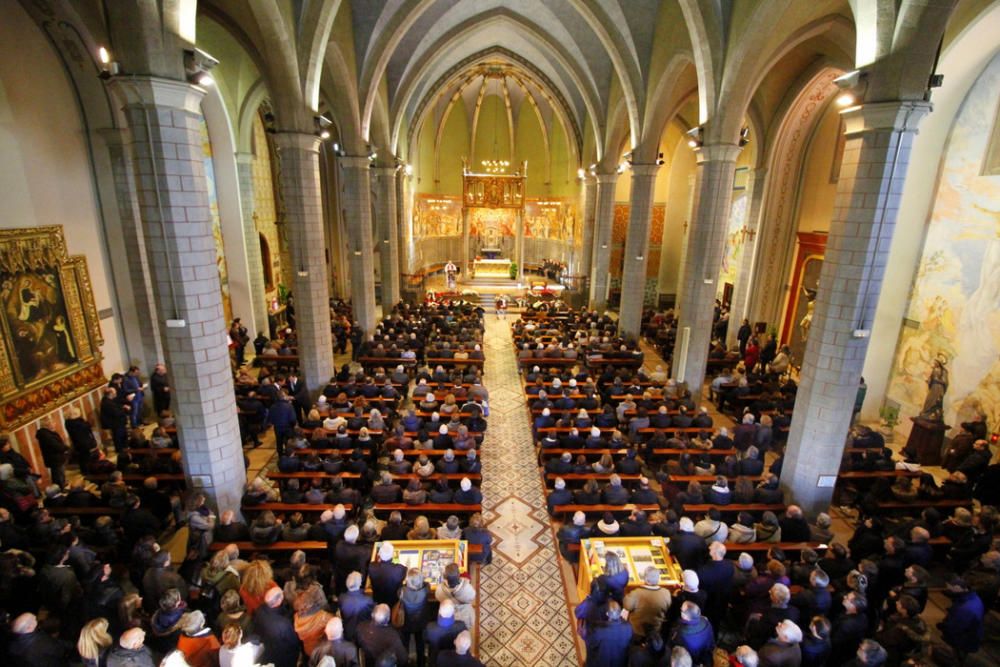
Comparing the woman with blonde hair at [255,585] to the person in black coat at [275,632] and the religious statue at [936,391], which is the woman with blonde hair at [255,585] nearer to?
the person in black coat at [275,632]

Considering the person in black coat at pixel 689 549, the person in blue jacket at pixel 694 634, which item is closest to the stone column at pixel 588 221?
the person in black coat at pixel 689 549

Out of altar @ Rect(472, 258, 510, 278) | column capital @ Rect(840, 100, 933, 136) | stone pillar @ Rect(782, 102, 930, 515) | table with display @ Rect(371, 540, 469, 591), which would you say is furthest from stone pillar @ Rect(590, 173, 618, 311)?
table with display @ Rect(371, 540, 469, 591)

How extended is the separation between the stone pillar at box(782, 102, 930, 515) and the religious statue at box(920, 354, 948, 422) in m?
3.82

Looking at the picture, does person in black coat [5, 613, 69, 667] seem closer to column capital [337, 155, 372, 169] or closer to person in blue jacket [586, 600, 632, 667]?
person in blue jacket [586, 600, 632, 667]

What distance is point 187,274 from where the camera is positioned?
6082 mm

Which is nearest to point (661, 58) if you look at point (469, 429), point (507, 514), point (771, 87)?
point (771, 87)

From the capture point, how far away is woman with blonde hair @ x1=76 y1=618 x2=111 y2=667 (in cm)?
387

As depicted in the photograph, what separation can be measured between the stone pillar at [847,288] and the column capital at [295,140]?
9.05 metres

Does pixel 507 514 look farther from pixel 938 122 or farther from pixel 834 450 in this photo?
pixel 938 122

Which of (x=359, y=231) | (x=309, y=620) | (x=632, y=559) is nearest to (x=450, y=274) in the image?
(x=359, y=231)

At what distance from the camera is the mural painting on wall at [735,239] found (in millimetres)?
16797

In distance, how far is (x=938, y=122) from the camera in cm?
910

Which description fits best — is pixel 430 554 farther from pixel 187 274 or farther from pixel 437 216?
pixel 437 216

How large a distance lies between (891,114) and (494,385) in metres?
9.46
